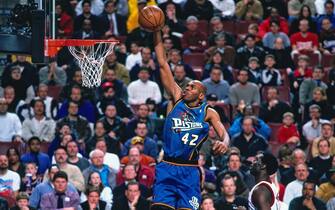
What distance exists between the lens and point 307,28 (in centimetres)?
2316

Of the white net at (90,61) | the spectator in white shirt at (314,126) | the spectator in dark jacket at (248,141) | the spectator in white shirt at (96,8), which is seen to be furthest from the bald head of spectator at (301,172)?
the spectator in white shirt at (96,8)

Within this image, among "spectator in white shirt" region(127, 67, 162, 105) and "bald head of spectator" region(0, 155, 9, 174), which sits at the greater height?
"spectator in white shirt" region(127, 67, 162, 105)

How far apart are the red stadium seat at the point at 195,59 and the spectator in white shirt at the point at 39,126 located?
415 cm

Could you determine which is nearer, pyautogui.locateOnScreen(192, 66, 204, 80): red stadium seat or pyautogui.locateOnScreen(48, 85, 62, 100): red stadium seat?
pyautogui.locateOnScreen(48, 85, 62, 100): red stadium seat

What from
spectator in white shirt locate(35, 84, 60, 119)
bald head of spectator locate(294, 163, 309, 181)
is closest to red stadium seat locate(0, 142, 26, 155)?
spectator in white shirt locate(35, 84, 60, 119)

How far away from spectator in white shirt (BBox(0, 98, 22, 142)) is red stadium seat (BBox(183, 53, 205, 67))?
4.60 metres

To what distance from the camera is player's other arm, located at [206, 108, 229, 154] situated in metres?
11.9

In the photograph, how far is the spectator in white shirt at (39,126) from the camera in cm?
1945

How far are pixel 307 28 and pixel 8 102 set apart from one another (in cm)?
662

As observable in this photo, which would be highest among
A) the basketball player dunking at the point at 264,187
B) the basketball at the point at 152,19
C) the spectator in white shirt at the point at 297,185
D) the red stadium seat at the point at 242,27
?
the basketball at the point at 152,19

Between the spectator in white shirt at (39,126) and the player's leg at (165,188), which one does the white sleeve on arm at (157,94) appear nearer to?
the spectator in white shirt at (39,126)

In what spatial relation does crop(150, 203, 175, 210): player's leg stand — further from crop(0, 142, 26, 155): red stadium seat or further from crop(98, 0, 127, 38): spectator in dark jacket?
crop(98, 0, 127, 38): spectator in dark jacket

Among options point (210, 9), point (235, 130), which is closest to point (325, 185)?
point (235, 130)

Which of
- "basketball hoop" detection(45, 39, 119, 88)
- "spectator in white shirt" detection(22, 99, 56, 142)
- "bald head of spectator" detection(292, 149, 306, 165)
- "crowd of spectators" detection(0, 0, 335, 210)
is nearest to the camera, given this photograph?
"basketball hoop" detection(45, 39, 119, 88)
